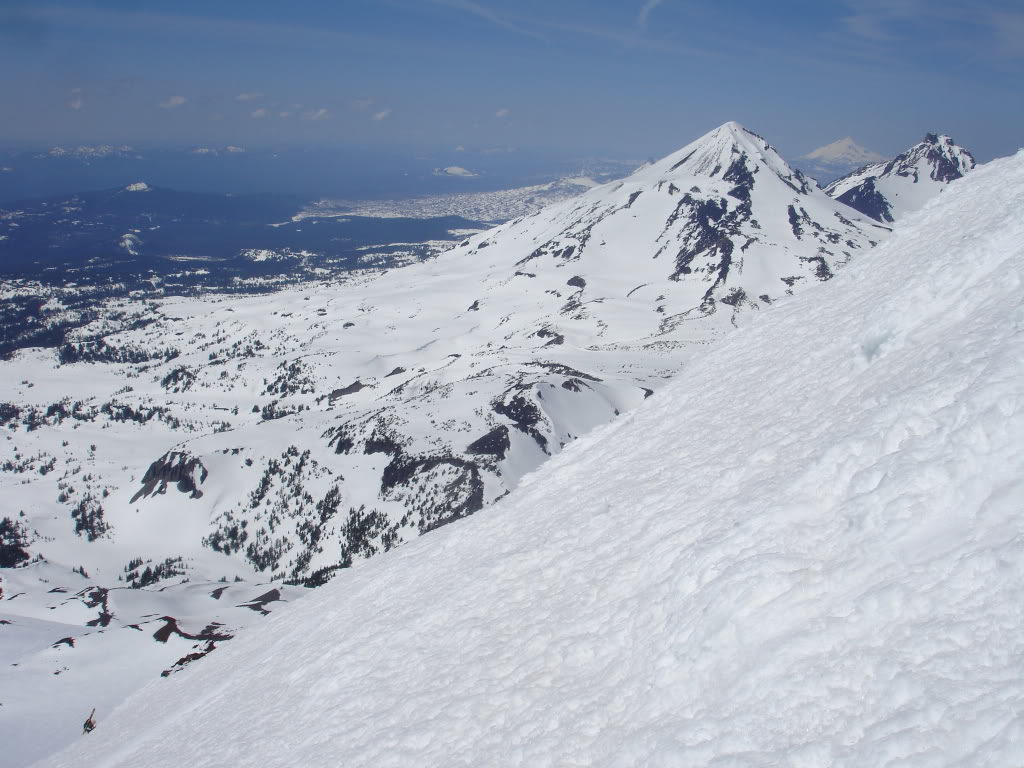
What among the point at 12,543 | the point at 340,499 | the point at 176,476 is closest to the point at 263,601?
the point at 340,499

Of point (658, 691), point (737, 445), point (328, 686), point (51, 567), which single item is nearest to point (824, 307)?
point (737, 445)

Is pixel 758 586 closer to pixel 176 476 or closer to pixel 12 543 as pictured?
pixel 176 476

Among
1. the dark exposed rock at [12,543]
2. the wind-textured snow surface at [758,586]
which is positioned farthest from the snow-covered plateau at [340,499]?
the dark exposed rock at [12,543]

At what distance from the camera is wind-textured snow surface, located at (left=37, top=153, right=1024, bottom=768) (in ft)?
21.8

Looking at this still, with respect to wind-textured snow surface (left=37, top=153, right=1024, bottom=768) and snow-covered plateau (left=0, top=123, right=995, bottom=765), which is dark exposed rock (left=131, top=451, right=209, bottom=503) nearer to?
snow-covered plateau (left=0, top=123, right=995, bottom=765)

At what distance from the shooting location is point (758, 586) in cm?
854

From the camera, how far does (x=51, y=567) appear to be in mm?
115750

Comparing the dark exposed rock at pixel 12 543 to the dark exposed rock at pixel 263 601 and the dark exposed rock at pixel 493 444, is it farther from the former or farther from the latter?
the dark exposed rock at pixel 493 444

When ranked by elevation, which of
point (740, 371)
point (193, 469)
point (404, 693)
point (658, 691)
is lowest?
point (193, 469)

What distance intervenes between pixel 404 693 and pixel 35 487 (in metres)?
202

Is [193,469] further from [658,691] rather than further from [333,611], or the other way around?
[658,691]

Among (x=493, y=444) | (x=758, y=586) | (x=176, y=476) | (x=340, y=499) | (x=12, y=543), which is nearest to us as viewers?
(x=758, y=586)

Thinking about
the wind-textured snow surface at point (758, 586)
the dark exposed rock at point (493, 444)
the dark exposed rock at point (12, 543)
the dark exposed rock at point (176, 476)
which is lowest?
the dark exposed rock at point (12, 543)

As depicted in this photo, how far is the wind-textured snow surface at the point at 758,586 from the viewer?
261 inches
